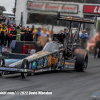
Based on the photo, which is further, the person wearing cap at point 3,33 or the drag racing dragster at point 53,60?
the person wearing cap at point 3,33

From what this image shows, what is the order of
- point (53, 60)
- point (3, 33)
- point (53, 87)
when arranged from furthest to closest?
point (3, 33)
point (53, 60)
point (53, 87)

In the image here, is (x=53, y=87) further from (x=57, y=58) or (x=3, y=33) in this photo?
(x=3, y=33)

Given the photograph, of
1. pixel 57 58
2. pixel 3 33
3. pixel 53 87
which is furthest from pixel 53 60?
pixel 3 33

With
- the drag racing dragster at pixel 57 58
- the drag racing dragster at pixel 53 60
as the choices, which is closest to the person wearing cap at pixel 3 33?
the drag racing dragster at pixel 57 58

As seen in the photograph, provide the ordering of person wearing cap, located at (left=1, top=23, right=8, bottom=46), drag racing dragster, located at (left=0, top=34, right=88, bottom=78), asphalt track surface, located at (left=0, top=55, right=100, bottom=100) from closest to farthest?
asphalt track surface, located at (left=0, top=55, right=100, bottom=100)
drag racing dragster, located at (left=0, top=34, right=88, bottom=78)
person wearing cap, located at (left=1, top=23, right=8, bottom=46)

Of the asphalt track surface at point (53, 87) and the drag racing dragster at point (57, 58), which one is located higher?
the drag racing dragster at point (57, 58)

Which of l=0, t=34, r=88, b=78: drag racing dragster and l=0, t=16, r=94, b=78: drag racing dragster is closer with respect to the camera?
l=0, t=34, r=88, b=78: drag racing dragster

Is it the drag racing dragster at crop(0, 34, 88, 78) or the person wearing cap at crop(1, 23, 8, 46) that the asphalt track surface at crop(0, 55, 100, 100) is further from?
the person wearing cap at crop(1, 23, 8, 46)

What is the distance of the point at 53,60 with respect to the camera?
11.2 meters

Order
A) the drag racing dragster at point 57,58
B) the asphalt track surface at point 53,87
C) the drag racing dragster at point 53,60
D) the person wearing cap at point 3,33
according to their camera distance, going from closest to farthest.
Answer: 1. the asphalt track surface at point 53,87
2. the drag racing dragster at point 53,60
3. the drag racing dragster at point 57,58
4. the person wearing cap at point 3,33

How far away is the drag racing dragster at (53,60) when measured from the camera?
30.7ft

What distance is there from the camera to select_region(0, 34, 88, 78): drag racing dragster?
368 inches


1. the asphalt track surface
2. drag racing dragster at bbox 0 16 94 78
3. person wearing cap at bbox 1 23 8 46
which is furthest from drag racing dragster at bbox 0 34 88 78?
person wearing cap at bbox 1 23 8 46

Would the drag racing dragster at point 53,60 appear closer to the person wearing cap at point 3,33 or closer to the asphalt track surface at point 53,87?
the asphalt track surface at point 53,87
